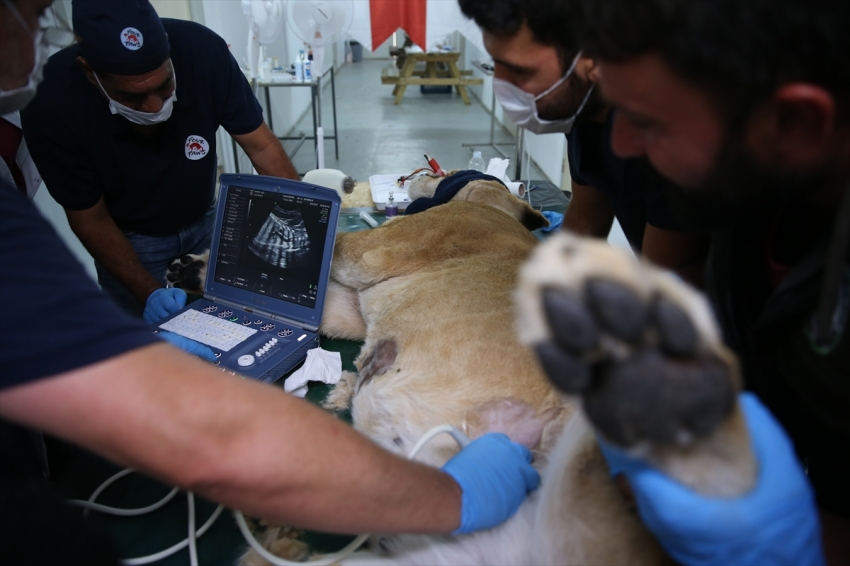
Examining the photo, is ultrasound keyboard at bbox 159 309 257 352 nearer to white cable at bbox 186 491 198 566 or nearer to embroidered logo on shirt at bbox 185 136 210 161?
white cable at bbox 186 491 198 566

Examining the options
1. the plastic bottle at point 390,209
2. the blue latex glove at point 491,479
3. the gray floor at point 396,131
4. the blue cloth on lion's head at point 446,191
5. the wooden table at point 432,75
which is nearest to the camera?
the blue latex glove at point 491,479

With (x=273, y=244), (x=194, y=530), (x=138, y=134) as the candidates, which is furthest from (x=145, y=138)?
(x=194, y=530)

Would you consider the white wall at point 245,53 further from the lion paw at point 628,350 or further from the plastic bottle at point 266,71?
the lion paw at point 628,350

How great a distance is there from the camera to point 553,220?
272 centimetres

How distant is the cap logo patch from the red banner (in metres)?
2.77

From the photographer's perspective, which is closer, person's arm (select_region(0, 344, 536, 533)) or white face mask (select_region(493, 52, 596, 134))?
person's arm (select_region(0, 344, 536, 533))

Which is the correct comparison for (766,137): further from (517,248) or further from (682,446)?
(517,248)

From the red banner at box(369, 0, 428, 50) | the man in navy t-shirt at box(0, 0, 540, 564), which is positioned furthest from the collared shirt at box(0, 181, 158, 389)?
the red banner at box(369, 0, 428, 50)

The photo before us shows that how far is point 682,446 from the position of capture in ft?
1.93

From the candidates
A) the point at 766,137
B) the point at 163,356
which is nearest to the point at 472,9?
the point at 766,137

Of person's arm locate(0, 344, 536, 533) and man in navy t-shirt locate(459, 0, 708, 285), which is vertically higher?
man in navy t-shirt locate(459, 0, 708, 285)

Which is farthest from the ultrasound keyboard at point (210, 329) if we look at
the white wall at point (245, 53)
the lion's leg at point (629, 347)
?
the white wall at point (245, 53)

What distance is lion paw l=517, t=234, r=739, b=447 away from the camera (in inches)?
20.4

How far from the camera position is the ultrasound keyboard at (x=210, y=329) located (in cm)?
147
